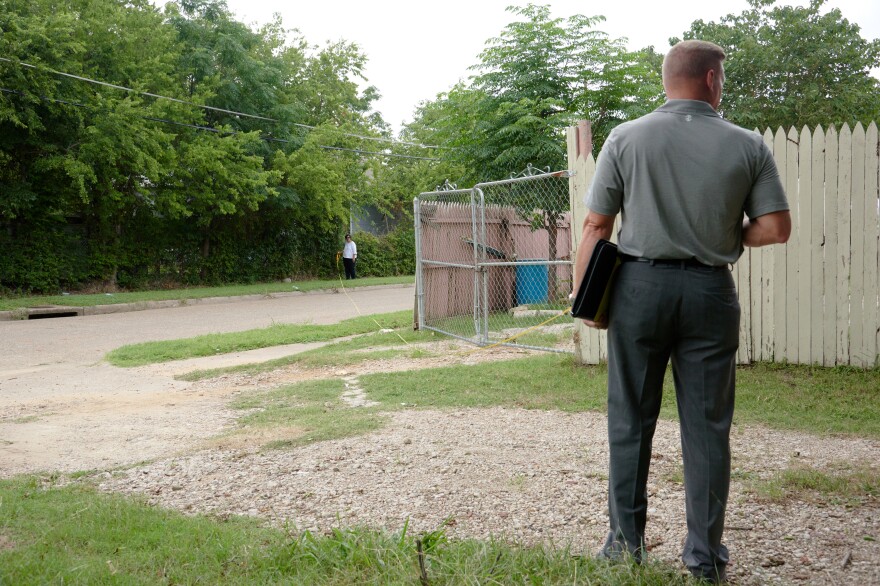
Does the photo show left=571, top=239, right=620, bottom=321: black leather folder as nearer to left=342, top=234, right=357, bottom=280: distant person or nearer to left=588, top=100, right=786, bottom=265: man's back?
left=588, top=100, right=786, bottom=265: man's back

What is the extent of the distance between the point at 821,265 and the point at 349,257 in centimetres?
2329

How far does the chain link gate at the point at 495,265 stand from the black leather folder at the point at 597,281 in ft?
18.2

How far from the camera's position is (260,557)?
319cm

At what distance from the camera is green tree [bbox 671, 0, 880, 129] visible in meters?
35.8

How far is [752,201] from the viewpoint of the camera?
296cm

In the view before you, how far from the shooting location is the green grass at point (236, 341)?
34.7 feet

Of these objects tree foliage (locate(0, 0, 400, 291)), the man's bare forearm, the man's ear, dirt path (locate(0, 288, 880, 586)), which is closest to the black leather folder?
the man's bare forearm

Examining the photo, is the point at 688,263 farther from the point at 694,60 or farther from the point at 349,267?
the point at 349,267

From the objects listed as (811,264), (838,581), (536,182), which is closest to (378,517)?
(838,581)

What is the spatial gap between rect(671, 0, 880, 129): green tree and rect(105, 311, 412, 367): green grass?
92.1 feet

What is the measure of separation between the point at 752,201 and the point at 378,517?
2.30m

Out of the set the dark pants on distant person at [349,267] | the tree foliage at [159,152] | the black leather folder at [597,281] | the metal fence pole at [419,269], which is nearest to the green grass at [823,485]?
the black leather folder at [597,281]

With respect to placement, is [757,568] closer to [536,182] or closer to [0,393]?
[0,393]

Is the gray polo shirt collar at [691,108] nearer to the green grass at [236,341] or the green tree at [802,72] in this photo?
the green grass at [236,341]
